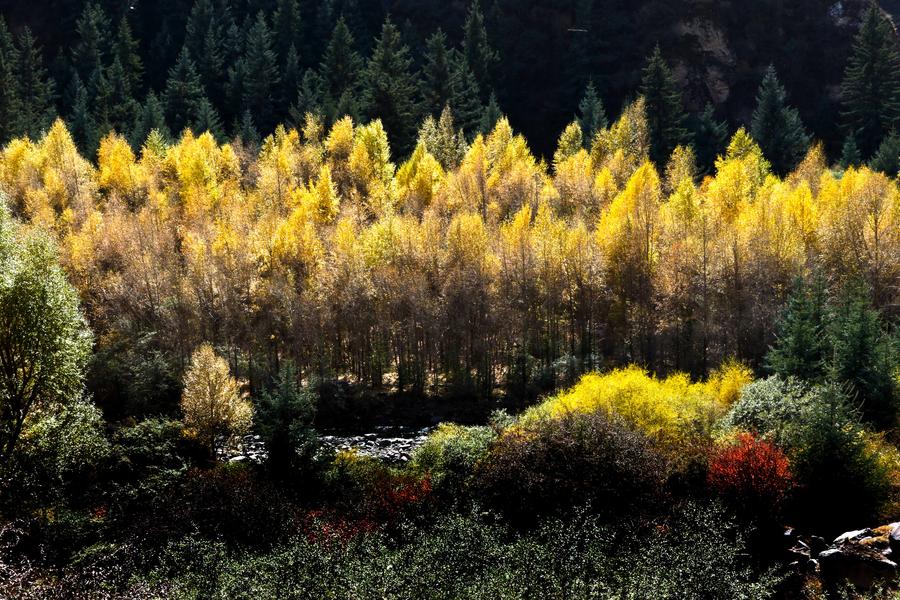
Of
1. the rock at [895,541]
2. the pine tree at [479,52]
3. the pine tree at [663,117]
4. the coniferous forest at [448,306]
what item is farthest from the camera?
the pine tree at [479,52]

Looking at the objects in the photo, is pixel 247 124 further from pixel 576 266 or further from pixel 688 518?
pixel 688 518

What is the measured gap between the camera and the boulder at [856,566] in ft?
72.0

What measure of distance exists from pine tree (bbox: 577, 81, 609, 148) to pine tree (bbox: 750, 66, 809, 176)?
49.1ft

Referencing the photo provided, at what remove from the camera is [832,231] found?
49.7 meters

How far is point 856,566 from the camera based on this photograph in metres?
22.5

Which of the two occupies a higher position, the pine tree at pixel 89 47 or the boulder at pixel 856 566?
the pine tree at pixel 89 47

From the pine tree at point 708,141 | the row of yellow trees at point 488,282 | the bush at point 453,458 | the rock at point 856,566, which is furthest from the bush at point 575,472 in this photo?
the pine tree at point 708,141

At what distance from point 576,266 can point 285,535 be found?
30246 millimetres

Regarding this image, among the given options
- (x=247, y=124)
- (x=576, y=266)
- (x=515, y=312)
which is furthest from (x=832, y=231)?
(x=247, y=124)

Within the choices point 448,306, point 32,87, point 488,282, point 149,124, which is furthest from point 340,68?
point 448,306

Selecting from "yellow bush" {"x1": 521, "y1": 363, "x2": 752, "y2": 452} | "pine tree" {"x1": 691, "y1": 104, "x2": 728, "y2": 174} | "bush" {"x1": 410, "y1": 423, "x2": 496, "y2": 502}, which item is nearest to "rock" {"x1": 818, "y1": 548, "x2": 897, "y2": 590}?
"yellow bush" {"x1": 521, "y1": 363, "x2": 752, "y2": 452}

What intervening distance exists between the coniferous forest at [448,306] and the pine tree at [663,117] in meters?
0.35

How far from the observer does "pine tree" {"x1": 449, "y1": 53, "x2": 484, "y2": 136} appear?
88.8 metres

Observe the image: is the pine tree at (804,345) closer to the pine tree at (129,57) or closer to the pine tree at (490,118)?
the pine tree at (490,118)
